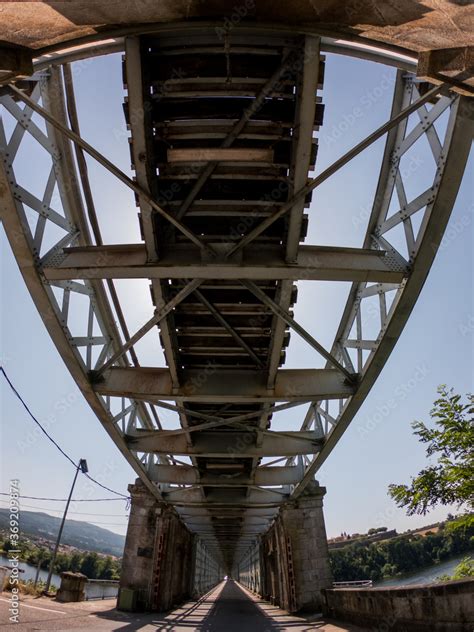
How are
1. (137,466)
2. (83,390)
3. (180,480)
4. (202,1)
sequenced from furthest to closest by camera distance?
(180,480) → (137,466) → (83,390) → (202,1)

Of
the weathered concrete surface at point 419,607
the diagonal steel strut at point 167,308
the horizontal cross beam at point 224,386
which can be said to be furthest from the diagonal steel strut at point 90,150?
the weathered concrete surface at point 419,607

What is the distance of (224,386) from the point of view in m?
9.95

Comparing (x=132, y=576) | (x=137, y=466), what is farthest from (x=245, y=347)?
(x=132, y=576)

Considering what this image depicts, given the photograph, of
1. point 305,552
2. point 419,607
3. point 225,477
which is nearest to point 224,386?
point 419,607

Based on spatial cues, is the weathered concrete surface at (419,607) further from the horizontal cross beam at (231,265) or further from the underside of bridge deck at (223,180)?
the horizontal cross beam at (231,265)

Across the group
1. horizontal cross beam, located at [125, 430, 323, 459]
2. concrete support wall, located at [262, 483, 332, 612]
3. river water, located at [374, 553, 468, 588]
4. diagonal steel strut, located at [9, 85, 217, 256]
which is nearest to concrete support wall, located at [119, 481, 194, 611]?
concrete support wall, located at [262, 483, 332, 612]

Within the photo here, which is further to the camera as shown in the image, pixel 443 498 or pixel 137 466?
pixel 137 466

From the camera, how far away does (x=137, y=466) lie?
14.2 metres

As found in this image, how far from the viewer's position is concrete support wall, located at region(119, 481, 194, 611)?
55.2 feet

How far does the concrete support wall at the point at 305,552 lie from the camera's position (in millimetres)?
Result: 16297

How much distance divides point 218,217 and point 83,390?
5119mm

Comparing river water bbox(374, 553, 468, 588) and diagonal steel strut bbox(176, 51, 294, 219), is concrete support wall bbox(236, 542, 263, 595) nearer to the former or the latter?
river water bbox(374, 553, 468, 588)

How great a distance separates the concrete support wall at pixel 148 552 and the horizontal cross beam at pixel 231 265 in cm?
1349

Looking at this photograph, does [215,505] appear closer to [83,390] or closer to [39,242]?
[83,390]
